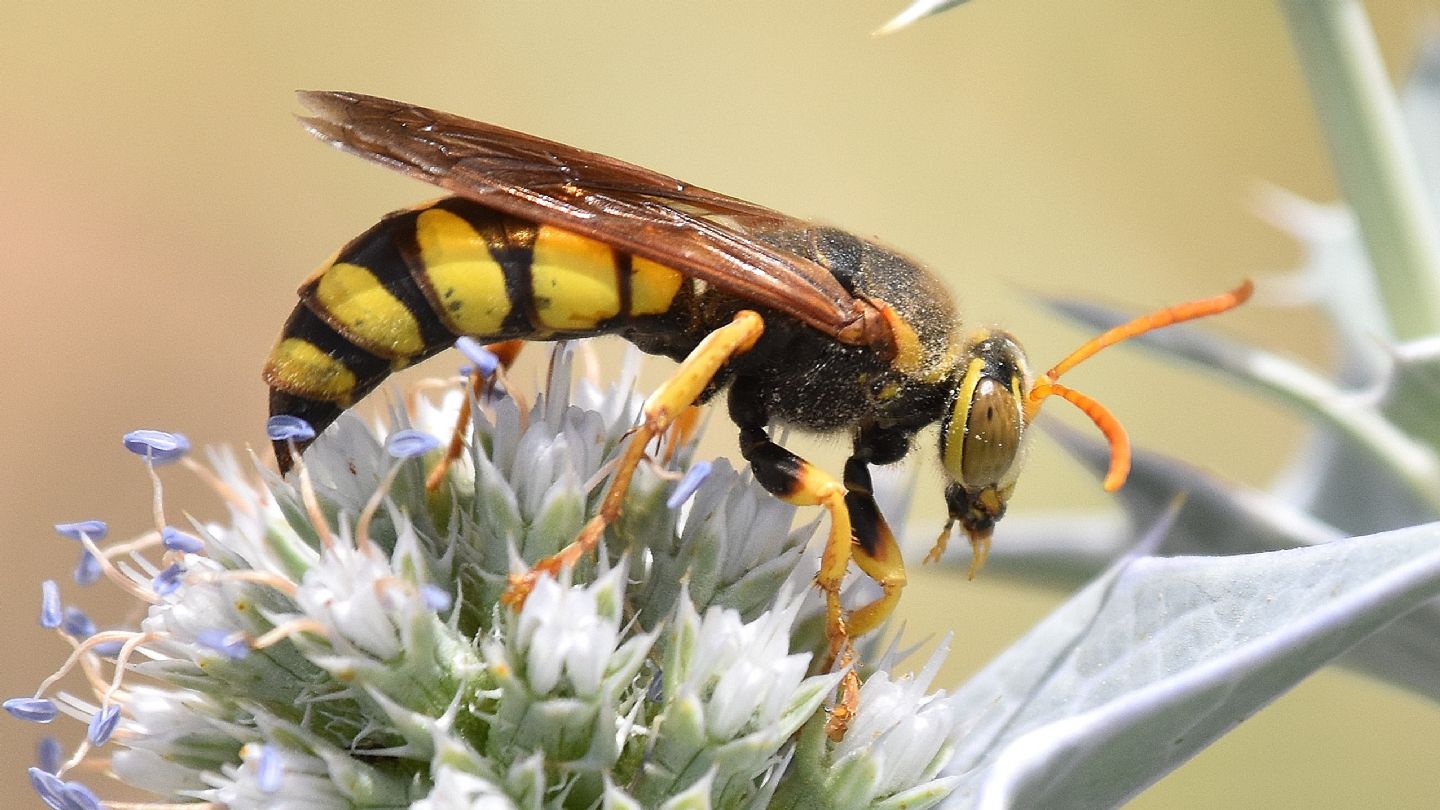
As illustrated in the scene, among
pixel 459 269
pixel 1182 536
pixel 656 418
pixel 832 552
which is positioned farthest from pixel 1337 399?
pixel 459 269

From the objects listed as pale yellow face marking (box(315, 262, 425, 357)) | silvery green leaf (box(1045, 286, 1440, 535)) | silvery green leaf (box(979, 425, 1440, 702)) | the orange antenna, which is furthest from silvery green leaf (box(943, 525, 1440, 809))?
pale yellow face marking (box(315, 262, 425, 357))

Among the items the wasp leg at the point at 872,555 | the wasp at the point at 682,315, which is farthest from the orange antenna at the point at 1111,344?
the wasp leg at the point at 872,555

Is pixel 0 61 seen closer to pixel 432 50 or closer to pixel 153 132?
pixel 153 132

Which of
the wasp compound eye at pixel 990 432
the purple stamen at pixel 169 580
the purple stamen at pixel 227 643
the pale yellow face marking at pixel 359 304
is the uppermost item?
the pale yellow face marking at pixel 359 304

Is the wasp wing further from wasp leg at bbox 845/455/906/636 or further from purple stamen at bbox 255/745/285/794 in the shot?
purple stamen at bbox 255/745/285/794

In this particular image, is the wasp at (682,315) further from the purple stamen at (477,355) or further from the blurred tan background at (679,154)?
the blurred tan background at (679,154)

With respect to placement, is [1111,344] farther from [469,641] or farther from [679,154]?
[679,154]
